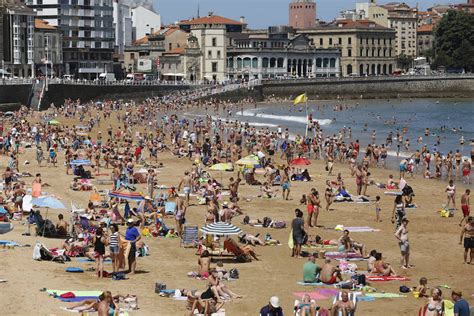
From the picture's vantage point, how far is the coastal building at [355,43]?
5069 inches

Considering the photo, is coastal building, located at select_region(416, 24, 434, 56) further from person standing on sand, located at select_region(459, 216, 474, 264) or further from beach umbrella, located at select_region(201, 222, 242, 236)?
beach umbrella, located at select_region(201, 222, 242, 236)

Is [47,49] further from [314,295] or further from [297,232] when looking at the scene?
[314,295]

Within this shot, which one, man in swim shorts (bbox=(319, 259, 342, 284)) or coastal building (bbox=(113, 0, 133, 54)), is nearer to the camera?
man in swim shorts (bbox=(319, 259, 342, 284))

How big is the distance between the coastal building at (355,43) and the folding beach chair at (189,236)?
107 metres

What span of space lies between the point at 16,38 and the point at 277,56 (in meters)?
33.7

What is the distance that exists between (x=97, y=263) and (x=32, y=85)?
5464 centimetres

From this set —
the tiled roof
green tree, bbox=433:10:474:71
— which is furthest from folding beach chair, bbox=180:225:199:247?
green tree, bbox=433:10:474:71

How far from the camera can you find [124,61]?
122 m

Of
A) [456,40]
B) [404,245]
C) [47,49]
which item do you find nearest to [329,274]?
[404,245]

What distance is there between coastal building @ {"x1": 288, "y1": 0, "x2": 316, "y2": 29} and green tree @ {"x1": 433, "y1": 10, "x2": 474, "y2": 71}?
3022 centimetres

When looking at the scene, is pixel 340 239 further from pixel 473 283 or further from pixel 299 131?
pixel 299 131

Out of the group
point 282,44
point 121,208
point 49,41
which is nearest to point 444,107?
point 282,44

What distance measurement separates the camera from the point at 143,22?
143250 millimetres

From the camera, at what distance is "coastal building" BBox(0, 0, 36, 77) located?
285 feet
